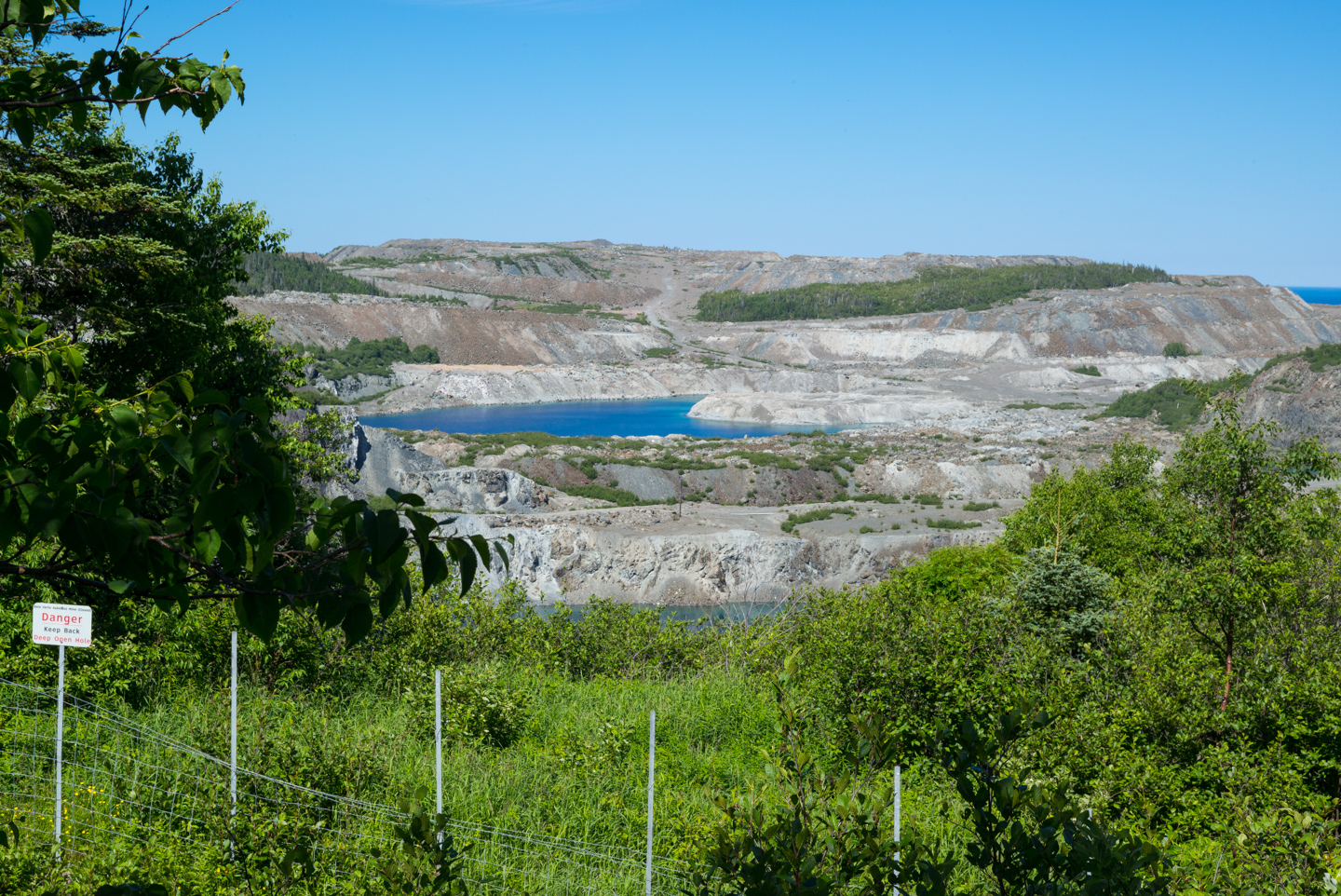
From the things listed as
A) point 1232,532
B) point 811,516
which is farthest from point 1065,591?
point 811,516

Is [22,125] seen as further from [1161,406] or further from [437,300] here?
[437,300]

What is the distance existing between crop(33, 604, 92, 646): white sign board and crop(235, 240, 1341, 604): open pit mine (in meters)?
9.43

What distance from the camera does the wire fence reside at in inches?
225

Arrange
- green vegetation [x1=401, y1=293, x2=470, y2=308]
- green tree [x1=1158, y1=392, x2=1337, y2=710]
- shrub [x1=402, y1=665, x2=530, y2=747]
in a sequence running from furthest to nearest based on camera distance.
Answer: green vegetation [x1=401, y1=293, x2=470, y2=308] → green tree [x1=1158, y1=392, x2=1337, y2=710] → shrub [x1=402, y1=665, x2=530, y2=747]

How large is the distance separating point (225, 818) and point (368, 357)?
98468mm

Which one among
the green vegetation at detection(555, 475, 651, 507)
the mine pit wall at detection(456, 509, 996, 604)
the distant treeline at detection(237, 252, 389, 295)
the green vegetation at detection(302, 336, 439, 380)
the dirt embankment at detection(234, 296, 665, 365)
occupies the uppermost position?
the distant treeline at detection(237, 252, 389, 295)

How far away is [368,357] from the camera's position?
98.6 meters

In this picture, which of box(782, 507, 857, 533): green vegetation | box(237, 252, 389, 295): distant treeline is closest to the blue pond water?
box(782, 507, 857, 533): green vegetation

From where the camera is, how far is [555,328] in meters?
113

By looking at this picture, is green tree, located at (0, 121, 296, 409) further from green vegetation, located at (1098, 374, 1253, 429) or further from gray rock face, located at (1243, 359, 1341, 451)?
green vegetation, located at (1098, 374, 1253, 429)

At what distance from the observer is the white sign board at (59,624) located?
5895 mm

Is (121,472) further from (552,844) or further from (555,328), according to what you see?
(555,328)

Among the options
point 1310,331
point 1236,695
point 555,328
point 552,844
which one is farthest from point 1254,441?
point 1310,331

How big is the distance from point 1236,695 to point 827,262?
617 feet
